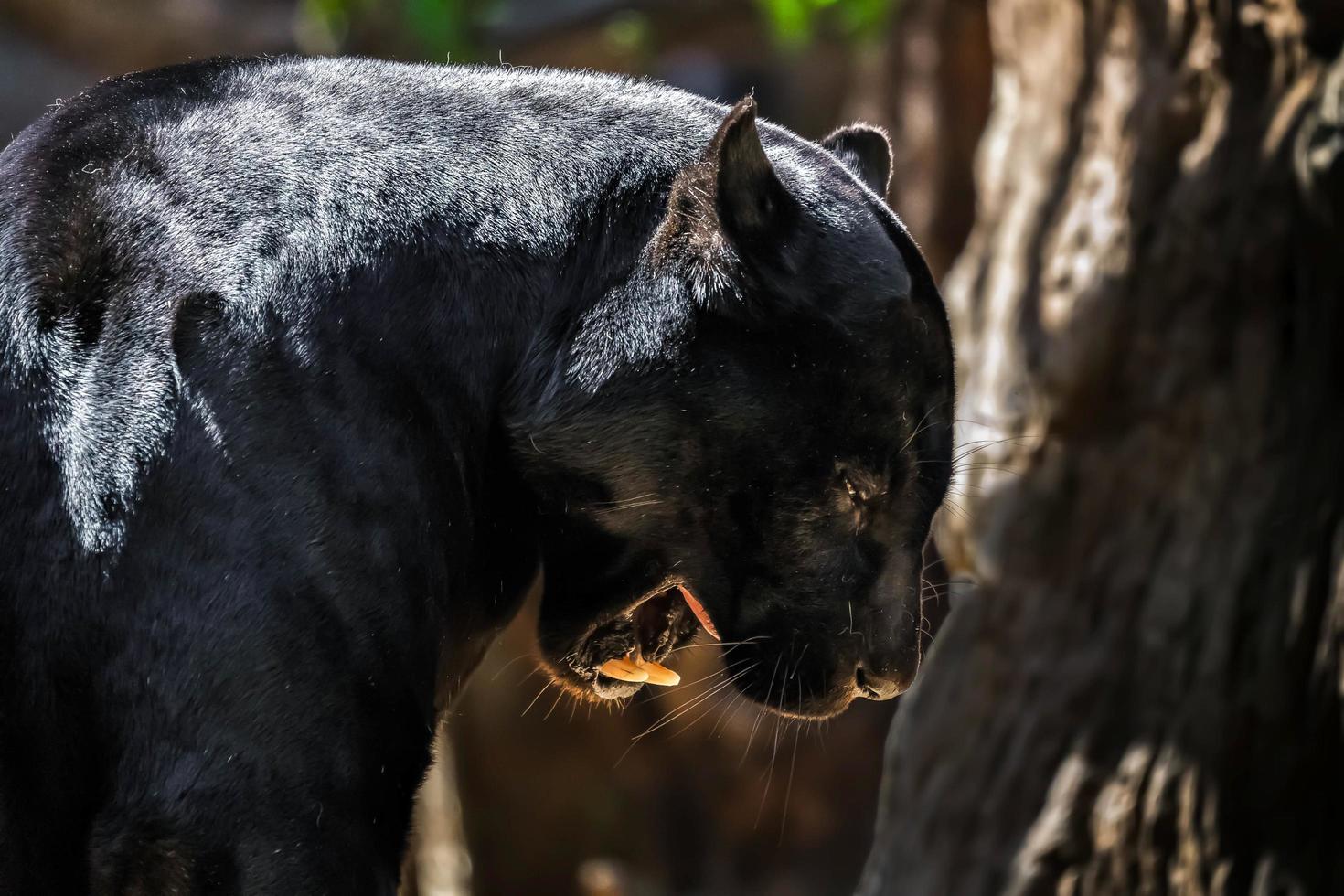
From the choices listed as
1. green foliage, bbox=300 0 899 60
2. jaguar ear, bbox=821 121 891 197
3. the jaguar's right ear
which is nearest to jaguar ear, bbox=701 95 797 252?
the jaguar's right ear

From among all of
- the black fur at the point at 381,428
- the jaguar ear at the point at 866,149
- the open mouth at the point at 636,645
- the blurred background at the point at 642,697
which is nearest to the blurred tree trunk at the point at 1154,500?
the jaguar ear at the point at 866,149

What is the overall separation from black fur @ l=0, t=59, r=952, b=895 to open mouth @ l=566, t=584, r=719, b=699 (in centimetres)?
3

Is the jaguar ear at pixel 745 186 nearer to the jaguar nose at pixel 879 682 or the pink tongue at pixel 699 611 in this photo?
the pink tongue at pixel 699 611

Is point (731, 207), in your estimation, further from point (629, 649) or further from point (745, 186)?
point (629, 649)

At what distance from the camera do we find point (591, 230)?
2.28 metres

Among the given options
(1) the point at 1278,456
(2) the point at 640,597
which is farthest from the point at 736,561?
(1) the point at 1278,456

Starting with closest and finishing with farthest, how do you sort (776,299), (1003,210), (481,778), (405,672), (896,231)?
(405,672)
(776,299)
(896,231)
(1003,210)
(481,778)

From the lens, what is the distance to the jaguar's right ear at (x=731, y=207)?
216 centimetres

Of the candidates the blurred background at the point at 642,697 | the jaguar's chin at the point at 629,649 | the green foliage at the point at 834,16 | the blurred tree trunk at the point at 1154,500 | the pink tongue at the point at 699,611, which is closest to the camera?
the pink tongue at the point at 699,611

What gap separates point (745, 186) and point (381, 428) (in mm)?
608

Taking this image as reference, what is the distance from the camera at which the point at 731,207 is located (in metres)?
2.21

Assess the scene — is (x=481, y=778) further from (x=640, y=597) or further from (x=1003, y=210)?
(x=640, y=597)

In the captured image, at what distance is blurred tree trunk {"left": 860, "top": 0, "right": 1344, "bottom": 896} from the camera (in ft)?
10.8

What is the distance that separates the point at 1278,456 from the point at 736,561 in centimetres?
160
